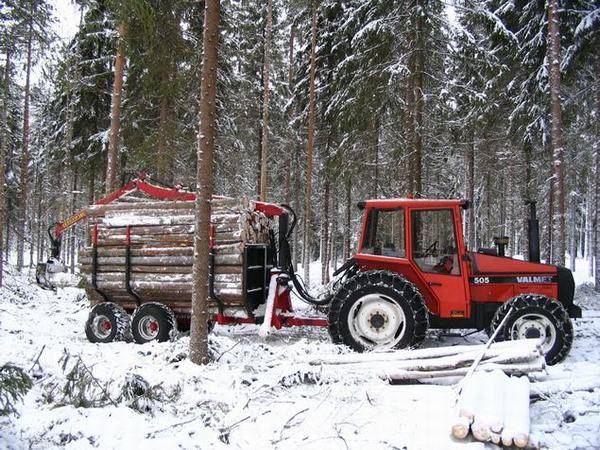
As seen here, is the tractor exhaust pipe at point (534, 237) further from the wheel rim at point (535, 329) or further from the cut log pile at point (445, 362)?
the cut log pile at point (445, 362)

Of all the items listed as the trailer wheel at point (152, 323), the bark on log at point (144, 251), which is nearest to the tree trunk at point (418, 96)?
the bark on log at point (144, 251)

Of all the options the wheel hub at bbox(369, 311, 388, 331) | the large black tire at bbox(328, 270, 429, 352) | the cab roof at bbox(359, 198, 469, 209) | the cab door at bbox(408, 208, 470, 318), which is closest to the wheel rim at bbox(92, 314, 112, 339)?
the large black tire at bbox(328, 270, 429, 352)

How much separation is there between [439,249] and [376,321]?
4.91 feet

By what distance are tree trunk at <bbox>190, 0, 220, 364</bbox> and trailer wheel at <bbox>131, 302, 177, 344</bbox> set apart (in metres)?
1.97

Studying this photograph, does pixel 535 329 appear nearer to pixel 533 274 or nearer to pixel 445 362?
pixel 533 274

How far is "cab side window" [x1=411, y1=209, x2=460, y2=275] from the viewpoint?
7.06 meters

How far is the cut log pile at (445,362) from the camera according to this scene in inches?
213

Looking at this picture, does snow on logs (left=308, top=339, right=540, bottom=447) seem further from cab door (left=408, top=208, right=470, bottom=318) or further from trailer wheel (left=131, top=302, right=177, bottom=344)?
trailer wheel (left=131, top=302, right=177, bottom=344)

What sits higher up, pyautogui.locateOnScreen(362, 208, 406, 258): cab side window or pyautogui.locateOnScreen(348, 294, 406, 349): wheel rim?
pyautogui.locateOnScreen(362, 208, 406, 258): cab side window

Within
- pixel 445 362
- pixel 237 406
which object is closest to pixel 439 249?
pixel 445 362

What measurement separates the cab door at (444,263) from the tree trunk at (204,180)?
317 cm

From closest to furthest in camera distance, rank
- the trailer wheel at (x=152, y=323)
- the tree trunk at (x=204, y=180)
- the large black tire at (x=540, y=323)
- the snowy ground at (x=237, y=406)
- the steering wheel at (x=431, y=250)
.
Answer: the snowy ground at (x=237, y=406) → the tree trunk at (x=204, y=180) → the large black tire at (x=540, y=323) → the steering wheel at (x=431, y=250) → the trailer wheel at (x=152, y=323)

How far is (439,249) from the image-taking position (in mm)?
7230

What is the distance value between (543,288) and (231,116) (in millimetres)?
12991
